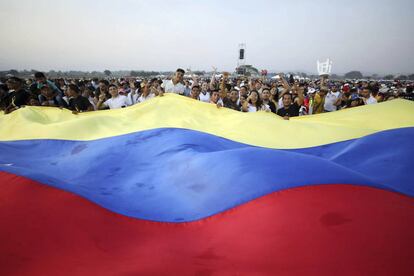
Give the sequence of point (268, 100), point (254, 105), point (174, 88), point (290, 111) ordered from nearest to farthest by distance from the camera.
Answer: point (290, 111), point (254, 105), point (268, 100), point (174, 88)

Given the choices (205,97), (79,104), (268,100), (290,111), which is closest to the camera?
(290,111)

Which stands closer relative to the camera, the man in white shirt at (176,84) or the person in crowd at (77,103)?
the person in crowd at (77,103)

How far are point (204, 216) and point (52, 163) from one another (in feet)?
7.98

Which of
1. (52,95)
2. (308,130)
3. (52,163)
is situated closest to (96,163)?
(52,163)

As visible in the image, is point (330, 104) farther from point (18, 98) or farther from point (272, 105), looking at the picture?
point (18, 98)

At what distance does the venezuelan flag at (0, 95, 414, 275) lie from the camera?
152cm

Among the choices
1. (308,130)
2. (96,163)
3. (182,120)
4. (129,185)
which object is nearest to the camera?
(129,185)

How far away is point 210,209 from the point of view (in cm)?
217

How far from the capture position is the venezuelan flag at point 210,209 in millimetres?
1520

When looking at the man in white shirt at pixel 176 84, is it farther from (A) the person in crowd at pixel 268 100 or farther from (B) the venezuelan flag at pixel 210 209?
(B) the venezuelan flag at pixel 210 209

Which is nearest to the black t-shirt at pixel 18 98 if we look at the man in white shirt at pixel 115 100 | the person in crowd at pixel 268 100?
the man in white shirt at pixel 115 100

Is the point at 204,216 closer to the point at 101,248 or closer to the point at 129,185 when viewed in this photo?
the point at 101,248

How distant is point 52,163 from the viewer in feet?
11.1

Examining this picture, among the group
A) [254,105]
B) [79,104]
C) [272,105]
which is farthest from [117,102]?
[272,105]
